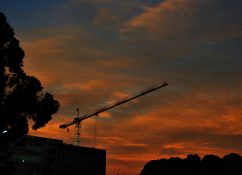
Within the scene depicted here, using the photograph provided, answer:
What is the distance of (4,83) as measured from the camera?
3312 cm

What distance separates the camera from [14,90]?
1319 inches

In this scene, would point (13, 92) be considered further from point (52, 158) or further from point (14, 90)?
point (52, 158)

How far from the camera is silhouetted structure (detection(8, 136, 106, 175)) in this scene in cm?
9281

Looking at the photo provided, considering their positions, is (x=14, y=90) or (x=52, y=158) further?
(x=52, y=158)

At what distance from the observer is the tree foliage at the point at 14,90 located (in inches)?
1304

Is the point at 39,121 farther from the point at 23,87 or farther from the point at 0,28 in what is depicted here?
the point at 0,28

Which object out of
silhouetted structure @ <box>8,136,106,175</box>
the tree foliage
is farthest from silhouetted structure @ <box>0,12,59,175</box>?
silhouetted structure @ <box>8,136,106,175</box>

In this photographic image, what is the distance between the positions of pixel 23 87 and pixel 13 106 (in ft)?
5.02

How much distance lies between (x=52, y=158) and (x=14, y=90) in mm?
64621

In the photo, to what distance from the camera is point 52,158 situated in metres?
96.2

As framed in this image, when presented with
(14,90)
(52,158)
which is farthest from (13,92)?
(52,158)

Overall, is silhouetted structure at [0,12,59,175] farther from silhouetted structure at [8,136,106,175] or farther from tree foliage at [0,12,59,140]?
silhouetted structure at [8,136,106,175]

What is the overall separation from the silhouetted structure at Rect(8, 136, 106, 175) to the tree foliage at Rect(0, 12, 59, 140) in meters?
59.1

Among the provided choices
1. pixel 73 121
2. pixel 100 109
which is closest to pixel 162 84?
pixel 100 109
